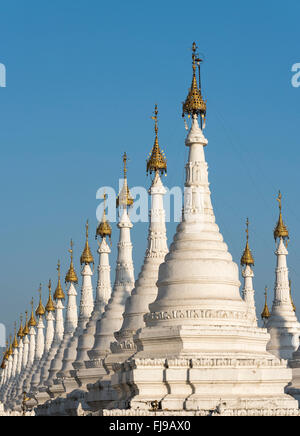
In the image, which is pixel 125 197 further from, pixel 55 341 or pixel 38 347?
pixel 38 347

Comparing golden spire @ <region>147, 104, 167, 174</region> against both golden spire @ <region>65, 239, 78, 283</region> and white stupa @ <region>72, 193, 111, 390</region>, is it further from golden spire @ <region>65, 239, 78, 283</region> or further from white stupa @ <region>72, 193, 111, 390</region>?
golden spire @ <region>65, 239, 78, 283</region>

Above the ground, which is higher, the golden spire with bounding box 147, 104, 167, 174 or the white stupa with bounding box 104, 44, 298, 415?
the golden spire with bounding box 147, 104, 167, 174

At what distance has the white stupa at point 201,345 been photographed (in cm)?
4850

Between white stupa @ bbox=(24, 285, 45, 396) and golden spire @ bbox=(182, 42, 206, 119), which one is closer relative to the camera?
golden spire @ bbox=(182, 42, 206, 119)

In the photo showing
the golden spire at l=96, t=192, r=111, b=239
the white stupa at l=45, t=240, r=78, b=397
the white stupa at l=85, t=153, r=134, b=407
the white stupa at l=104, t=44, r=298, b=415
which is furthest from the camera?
the white stupa at l=45, t=240, r=78, b=397

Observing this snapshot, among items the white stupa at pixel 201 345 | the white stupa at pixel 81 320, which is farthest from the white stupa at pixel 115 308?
the white stupa at pixel 201 345

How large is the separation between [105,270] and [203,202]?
81.8 ft

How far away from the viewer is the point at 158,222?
6359 centimetres

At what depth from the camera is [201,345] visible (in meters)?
49.8

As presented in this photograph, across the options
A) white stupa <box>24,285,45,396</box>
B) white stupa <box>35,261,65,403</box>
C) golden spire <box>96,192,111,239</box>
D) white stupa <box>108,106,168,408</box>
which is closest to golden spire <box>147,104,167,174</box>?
white stupa <box>108,106,168,408</box>

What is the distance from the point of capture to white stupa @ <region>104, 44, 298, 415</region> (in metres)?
48.5

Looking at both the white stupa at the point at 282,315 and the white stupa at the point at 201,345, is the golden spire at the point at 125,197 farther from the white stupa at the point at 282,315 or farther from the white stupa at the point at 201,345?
the white stupa at the point at 201,345
